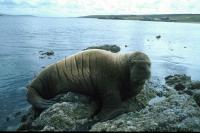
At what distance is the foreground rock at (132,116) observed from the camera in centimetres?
1051

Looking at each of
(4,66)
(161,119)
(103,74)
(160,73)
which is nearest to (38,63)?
(4,66)

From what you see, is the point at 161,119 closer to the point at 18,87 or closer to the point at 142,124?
the point at 142,124

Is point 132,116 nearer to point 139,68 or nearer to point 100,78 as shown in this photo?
point 139,68

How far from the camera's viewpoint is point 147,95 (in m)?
14.5

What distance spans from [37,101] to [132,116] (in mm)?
4288

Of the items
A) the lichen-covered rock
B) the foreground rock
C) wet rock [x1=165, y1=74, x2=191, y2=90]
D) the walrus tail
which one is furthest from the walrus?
wet rock [x1=165, y1=74, x2=191, y2=90]

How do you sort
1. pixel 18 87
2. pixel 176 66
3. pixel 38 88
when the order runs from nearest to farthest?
1. pixel 38 88
2. pixel 18 87
3. pixel 176 66

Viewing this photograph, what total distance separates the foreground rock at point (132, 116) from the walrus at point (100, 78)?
422 millimetres

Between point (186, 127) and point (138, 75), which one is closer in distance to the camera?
point (186, 127)

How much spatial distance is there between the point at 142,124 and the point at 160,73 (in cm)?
2049

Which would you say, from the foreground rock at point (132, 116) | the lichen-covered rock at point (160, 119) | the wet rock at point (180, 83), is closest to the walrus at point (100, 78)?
the foreground rock at point (132, 116)

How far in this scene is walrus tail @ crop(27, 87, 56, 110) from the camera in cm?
1362

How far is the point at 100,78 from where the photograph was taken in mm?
12609

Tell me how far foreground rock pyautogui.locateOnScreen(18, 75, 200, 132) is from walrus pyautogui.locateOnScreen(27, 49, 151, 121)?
42cm
